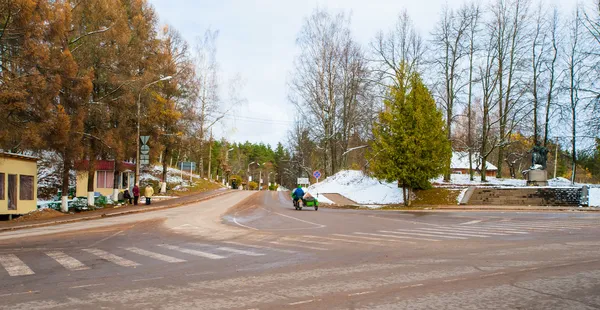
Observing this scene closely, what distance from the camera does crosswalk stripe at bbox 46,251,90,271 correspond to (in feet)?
33.2

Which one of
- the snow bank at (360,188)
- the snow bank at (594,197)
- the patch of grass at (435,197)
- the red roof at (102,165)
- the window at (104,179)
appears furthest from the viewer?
the window at (104,179)

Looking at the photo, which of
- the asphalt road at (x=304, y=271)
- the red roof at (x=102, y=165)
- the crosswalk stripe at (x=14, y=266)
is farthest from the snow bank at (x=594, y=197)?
the crosswalk stripe at (x=14, y=266)

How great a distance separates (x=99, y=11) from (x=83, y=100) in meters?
6.33

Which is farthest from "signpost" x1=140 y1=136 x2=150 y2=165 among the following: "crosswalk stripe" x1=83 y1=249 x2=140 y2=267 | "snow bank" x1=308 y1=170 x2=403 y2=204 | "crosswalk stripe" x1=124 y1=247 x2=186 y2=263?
"crosswalk stripe" x1=83 y1=249 x2=140 y2=267

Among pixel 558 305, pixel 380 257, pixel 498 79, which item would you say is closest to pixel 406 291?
pixel 558 305

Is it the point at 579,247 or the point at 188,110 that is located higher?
the point at 188,110

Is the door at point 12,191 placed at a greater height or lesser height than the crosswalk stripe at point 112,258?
greater

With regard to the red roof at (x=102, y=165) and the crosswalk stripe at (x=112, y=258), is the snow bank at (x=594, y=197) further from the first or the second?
the crosswalk stripe at (x=112, y=258)

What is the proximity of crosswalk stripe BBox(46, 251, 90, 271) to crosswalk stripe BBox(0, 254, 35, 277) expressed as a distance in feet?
2.34

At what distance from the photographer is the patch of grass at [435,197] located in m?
40.1

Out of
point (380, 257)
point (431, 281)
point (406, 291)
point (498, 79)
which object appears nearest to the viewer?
point (406, 291)

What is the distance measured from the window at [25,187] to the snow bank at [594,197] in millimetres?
39306

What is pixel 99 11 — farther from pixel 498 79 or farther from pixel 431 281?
pixel 498 79

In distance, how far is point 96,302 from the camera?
22.5 feet
